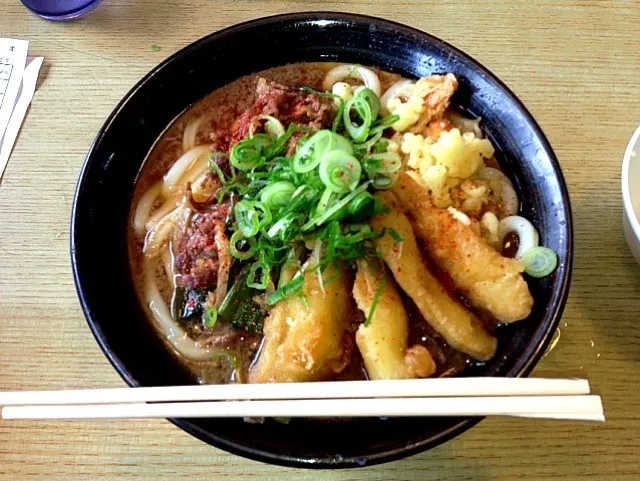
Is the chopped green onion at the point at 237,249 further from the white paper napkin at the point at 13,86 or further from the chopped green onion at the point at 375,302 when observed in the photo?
the white paper napkin at the point at 13,86

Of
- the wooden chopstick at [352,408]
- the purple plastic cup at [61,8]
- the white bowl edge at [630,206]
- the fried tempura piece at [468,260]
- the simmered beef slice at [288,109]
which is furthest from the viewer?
the purple plastic cup at [61,8]

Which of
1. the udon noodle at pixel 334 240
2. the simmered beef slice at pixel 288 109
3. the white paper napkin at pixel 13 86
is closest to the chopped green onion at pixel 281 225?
the udon noodle at pixel 334 240

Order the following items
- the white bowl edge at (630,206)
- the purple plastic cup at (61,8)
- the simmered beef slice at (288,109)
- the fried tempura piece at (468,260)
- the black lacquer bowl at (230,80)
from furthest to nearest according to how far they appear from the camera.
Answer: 1. the purple plastic cup at (61,8)
2. the simmered beef slice at (288,109)
3. the white bowl edge at (630,206)
4. the fried tempura piece at (468,260)
5. the black lacquer bowl at (230,80)

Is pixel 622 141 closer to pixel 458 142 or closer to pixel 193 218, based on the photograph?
pixel 458 142

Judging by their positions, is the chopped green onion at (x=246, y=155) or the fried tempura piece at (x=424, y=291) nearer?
the fried tempura piece at (x=424, y=291)

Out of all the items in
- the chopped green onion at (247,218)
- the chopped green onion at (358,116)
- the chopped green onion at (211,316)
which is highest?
the chopped green onion at (358,116)

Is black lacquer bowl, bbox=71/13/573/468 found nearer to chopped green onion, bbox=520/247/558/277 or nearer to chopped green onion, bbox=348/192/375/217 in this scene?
chopped green onion, bbox=520/247/558/277

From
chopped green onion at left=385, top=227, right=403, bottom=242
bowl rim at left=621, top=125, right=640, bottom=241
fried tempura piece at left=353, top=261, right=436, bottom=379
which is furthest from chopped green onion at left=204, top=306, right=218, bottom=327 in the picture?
bowl rim at left=621, top=125, right=640, bottom=241
